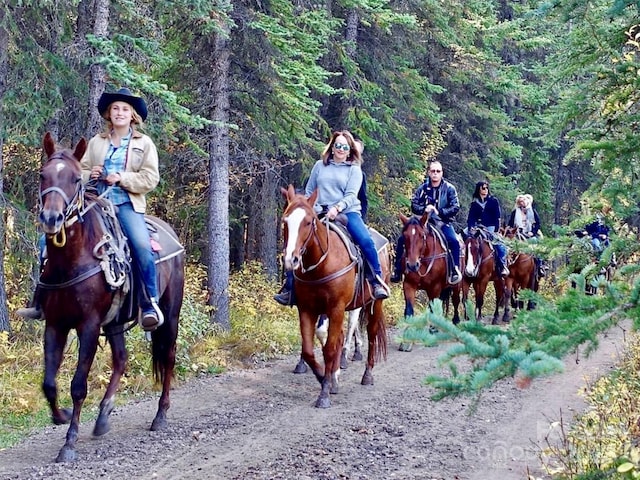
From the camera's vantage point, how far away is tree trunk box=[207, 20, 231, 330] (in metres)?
12.3

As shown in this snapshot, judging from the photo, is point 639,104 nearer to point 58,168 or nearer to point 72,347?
point 58,168

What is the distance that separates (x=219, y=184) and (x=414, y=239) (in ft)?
11.6

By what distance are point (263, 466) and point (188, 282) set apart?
25.9 feet

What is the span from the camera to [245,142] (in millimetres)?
13305

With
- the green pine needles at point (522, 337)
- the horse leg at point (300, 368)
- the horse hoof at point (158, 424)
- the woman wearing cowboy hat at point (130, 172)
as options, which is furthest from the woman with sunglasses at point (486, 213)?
the green pine needles at point (522, 337)

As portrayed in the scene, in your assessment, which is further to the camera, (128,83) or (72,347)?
(72,347)

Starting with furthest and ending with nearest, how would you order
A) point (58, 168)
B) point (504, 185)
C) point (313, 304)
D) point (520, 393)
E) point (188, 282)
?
point (504, 185)
point (188, 282)
point (520, 393)
point (313, 304)
point (58, 168)

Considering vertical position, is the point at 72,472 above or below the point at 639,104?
below

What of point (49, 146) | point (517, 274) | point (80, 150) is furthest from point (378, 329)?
point (517, 274)

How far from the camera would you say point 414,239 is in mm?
12492

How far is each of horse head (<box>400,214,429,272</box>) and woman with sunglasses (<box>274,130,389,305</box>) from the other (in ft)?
10.4

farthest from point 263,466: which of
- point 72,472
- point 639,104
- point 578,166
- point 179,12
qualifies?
point 578,166

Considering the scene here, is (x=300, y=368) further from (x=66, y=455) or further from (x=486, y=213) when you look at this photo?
(x=486, y=213)

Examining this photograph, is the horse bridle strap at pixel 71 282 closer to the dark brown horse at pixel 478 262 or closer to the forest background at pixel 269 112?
the forest background at pixel 269 112
